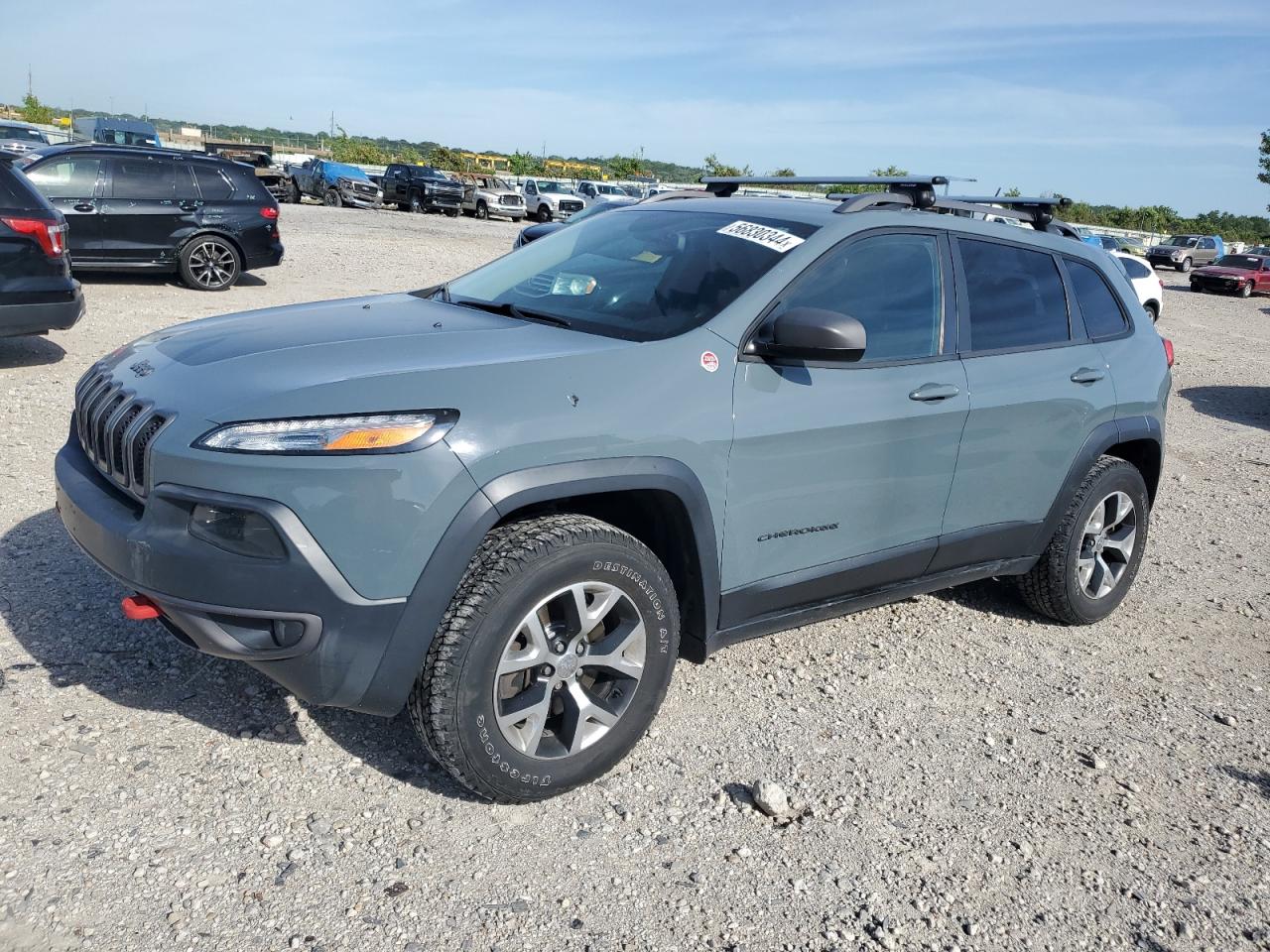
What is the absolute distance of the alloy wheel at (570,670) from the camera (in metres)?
2.96

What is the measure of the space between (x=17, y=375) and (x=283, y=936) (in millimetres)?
6610

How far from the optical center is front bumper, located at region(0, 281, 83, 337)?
7266 millimetres

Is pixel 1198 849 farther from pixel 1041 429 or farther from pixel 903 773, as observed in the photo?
pixel 1041 429

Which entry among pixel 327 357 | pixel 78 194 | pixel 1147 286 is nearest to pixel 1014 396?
pixel 327 357

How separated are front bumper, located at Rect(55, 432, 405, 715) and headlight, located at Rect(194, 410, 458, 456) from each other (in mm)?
141

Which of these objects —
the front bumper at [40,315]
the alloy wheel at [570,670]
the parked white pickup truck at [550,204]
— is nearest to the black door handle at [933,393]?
the alloy wheel at [570,670]

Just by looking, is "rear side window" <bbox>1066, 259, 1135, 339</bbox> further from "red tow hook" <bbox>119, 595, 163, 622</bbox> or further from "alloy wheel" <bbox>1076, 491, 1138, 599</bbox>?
"red tow hook" <bbox>119, 595, 163, 622</bbox>

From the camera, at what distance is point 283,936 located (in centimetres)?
249

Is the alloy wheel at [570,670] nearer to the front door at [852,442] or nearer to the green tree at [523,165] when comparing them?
the front door at [852,442]

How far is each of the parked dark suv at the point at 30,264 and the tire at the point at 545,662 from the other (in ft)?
19.6

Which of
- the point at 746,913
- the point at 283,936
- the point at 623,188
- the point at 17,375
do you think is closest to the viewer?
the point at 283,936

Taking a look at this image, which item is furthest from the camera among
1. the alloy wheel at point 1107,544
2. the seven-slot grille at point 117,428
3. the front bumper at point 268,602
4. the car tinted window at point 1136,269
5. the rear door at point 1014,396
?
the car tinted window at point 1136,269

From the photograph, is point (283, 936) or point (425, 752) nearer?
point (283, 936)

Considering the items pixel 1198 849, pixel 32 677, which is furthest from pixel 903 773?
pixel 32 677
